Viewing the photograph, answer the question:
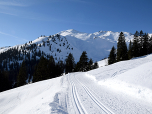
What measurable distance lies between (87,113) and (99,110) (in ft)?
2.76

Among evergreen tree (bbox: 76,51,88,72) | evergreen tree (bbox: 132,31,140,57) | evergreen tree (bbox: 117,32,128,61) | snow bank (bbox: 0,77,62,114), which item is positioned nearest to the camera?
snow bank (bbox: 0,77,62,114)

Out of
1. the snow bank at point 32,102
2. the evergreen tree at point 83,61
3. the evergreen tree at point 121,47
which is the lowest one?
the snow bank at point 32,102

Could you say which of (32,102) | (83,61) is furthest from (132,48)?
(32,102)

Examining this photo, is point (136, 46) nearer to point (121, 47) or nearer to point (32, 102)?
point (121, 47)

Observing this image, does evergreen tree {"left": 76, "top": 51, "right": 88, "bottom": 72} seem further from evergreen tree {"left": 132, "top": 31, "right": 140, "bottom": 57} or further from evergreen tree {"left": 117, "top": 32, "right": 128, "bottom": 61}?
evergreen tree {"left": 132, "top": 31, "right": 140, "bottom": 57}

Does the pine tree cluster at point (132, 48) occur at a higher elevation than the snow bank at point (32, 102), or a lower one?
higher

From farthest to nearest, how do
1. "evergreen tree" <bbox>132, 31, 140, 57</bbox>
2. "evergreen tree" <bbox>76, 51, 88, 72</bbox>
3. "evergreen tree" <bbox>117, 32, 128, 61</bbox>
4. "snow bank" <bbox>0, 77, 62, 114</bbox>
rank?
"evergreen tree" <bbox>76, 51, 88, 72</bbox>
"evergreen tree" <bbox>132, 31, 140, 57</bbox>
"evergreen tree" <bbox>117, 32, 128, 61</bbox>
"snow bank" <bbox>0, 77, 62, 114</bbox>

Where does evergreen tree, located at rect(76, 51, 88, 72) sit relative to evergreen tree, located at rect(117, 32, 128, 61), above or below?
below

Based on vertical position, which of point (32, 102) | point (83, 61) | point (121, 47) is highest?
point (121, 47)

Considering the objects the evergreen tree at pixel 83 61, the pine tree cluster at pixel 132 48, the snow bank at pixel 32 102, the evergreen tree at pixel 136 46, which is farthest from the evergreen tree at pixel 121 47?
the snow bank at pixel 32 102

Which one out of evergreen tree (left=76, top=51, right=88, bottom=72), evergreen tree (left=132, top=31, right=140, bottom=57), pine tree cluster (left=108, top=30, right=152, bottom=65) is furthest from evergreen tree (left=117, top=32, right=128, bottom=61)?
evergreen tree (left=76, top=51, right=88, bottom=72)

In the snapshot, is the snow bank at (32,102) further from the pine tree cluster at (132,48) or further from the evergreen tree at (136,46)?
the evergreen tree at (136,46)

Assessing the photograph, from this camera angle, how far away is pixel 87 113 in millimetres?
5172

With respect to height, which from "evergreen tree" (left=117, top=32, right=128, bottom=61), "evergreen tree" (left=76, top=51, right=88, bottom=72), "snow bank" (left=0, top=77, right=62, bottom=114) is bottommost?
"snow bank" (left=0, top=77, right=62, bottom=114)
